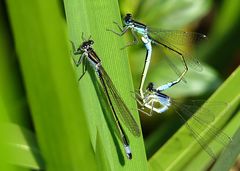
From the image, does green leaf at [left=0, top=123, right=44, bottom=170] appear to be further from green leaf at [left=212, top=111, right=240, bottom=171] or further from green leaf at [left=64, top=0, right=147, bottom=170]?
green leaf at [left=212, top=111, right=240, bottom=171]

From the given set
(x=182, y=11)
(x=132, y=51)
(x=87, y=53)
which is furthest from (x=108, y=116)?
(x=182, y=11)

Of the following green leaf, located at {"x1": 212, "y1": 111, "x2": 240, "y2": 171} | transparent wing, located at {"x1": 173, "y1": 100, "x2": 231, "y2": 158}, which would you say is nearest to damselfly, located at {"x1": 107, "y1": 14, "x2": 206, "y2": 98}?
transparent wing, located at {"x1": 173, "y1": 100, "x2": 231, "y2": 158}

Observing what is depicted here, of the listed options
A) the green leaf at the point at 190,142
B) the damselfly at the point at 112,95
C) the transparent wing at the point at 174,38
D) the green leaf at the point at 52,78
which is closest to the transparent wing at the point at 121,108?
the damselfly at the point at 112,95

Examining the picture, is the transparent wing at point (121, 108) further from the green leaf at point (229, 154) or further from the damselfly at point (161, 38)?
the damselfly at point (161, 38)

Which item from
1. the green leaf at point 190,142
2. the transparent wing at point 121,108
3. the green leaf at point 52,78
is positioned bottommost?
the green leaf at point 190,142

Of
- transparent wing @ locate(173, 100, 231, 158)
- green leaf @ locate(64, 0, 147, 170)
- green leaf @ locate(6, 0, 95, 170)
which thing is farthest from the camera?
transparent wing @ locate(173, 100, 231, 158)

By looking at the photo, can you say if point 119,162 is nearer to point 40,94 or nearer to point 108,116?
point 108,116

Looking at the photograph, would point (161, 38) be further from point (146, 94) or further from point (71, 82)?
point (71, 82)
